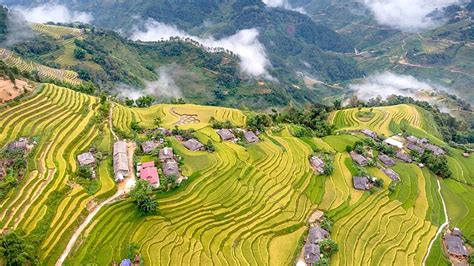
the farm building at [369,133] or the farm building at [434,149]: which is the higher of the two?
the farm building at [369,133]

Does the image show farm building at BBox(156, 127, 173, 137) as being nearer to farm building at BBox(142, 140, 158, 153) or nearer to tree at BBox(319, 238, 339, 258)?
farm building at BBox(142, 140, 158, 153)

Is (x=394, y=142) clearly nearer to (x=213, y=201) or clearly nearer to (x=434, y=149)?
(x=434, y=149)

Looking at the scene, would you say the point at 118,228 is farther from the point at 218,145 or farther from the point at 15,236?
the point at 218,145

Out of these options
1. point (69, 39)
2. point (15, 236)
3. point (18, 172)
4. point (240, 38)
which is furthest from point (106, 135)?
point (240, 38)

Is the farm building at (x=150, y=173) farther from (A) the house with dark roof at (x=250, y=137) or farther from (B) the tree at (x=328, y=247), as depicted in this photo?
(B) the tree at (x=328, y=247)

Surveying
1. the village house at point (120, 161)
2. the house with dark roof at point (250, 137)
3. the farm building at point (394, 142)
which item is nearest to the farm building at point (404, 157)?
the farm building at point (394, 142)
